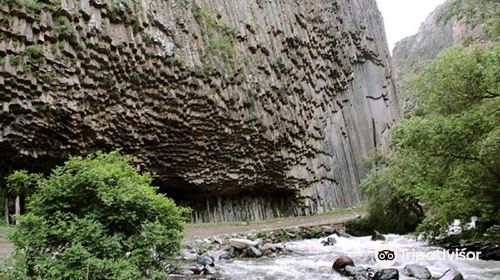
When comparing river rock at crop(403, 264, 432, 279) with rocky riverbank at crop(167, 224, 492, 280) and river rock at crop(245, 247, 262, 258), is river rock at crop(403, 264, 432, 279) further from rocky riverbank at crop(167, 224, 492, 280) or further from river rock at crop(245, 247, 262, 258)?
river rock at crop(245, 247, 262, 258)

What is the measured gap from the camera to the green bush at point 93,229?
19.0 ft

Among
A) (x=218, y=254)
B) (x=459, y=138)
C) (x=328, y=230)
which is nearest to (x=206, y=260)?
(x=218, y=254)

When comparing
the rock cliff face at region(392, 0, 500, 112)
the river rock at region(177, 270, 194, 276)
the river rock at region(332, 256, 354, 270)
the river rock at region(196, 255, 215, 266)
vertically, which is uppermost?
the rock cliff face at region(392, 0, 500, 112)

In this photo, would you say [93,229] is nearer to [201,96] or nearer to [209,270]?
[209,270]

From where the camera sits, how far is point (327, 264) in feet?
37.3

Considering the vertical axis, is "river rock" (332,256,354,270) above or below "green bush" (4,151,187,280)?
below

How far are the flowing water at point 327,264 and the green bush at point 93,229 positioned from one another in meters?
3.60

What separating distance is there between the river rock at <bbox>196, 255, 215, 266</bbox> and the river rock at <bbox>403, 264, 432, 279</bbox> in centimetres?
454

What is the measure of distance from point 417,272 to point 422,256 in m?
2.76

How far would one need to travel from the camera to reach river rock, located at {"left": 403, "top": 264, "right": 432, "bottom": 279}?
29.4 feet

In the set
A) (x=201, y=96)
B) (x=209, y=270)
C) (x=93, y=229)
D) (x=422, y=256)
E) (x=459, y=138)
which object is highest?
(x=201, y=96)


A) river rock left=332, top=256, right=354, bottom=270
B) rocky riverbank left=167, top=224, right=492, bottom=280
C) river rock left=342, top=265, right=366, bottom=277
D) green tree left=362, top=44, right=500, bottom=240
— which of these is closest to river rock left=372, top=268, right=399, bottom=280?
rocky riverbank left=167, top=224, right=492, bottom=280

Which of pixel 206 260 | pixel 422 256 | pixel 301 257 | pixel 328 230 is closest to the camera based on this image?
pixel 206 260

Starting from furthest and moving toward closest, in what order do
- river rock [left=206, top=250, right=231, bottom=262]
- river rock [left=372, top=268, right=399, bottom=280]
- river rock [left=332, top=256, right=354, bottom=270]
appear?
1. river rock [left=206, top=250, right=231, bottom=262]
2. river rock [left=332, top=256, right=354, bottom=270]
3. river rock [left=372, top=268, right=399, bottom=280]
